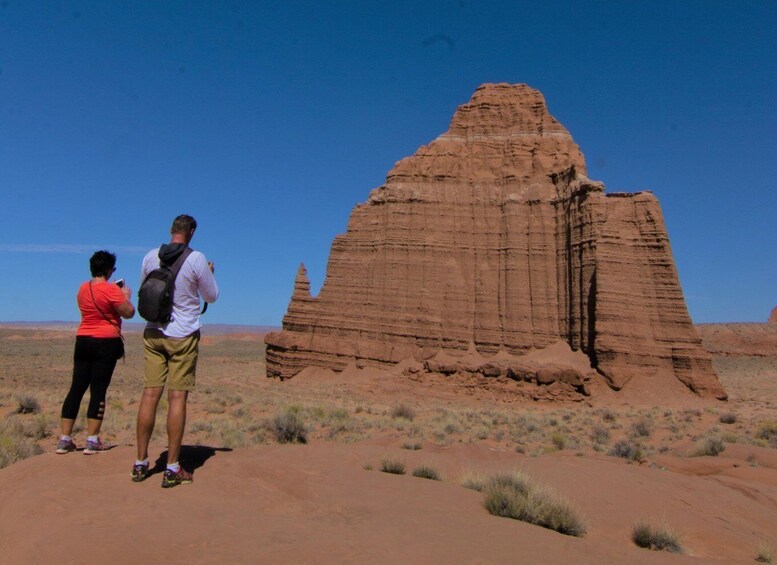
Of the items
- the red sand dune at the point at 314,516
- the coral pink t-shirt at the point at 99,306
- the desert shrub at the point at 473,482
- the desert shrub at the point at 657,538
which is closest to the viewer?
the red sand dune at the point at 314,516

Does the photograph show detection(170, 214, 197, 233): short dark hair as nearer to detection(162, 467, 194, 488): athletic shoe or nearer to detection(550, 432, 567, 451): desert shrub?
detection(162, 467, 194, 488): athletic shoe

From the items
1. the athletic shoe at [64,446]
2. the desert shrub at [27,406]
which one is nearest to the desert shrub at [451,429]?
the desert shrub at [27,406]

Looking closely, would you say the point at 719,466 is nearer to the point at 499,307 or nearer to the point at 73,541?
the point at 73,541

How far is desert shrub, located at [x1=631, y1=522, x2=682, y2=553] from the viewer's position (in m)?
5.55

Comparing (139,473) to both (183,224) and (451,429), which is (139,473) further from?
(451,429)

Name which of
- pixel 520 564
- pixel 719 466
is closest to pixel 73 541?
pixel 520 564

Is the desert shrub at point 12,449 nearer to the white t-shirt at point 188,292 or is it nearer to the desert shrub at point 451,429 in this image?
the white t-shirt at point 188,292

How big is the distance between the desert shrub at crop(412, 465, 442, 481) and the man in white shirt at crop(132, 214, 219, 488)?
3.14 metres

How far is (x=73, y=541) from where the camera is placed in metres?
3.76

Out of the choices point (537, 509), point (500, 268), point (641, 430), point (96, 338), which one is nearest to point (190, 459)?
point (96, 338)

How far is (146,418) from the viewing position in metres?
5.48

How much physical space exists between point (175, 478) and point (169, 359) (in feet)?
3.84

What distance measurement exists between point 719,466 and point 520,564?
9.38 meters

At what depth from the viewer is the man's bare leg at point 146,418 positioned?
5.33m
